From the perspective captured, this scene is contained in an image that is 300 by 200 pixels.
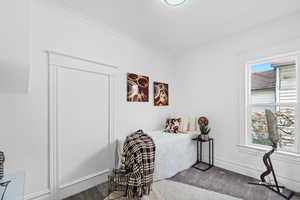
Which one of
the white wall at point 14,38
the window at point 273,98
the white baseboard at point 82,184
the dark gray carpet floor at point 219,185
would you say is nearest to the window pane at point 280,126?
the window at point 273,98

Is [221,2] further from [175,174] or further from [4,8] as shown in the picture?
[175,174]

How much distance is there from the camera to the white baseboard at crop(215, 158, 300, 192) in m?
2.10

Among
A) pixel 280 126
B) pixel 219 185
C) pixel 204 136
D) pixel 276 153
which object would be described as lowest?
pixel 219 185

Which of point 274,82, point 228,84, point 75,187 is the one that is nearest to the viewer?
point 75,187

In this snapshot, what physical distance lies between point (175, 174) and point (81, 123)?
5.84ft

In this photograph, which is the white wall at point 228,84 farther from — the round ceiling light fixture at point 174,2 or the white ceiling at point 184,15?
the round ceiling light fixture at point 174,2

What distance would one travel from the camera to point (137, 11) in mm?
2072

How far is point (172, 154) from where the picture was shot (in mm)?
2557

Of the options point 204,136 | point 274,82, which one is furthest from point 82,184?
point 274,82

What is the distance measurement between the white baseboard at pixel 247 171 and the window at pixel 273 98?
0.42 meters

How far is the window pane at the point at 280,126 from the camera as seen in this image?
223cm

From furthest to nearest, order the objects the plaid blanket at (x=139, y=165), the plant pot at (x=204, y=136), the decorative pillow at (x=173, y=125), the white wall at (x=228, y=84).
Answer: the decorative pillow at (x=173, y=125), the plant pot at (x=204, y=136), the white wall at (x=228, y=84), the plaid blanket at (x=139, y=165)

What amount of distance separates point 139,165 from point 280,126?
2260 millimetres

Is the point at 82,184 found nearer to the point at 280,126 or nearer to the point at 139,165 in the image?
the point at 139,165
